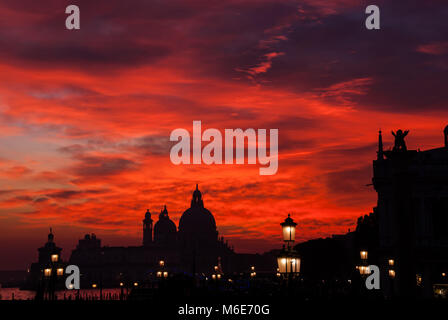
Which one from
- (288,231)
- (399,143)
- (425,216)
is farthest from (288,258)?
(425,216)

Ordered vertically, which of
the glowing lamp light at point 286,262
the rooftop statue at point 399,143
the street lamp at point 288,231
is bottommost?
the glowing lamp light at point 286,262

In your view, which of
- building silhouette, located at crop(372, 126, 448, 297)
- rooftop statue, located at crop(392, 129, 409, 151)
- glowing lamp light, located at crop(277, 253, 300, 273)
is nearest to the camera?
rooftop statue, located at crop(392, 129, 409, 151)

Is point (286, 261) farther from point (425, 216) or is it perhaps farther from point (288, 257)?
point (425, 216)

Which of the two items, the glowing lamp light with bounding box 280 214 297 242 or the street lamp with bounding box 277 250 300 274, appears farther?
the glowing lamp light with bounding box 280 214 297 242

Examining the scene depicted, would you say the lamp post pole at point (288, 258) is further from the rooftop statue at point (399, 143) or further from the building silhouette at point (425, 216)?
the building silhouette at point (425, 216)

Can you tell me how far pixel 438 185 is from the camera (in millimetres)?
56781

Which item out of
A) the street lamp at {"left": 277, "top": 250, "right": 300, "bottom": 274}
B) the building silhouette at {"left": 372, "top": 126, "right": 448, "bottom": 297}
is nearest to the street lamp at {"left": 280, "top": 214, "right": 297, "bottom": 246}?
the street lamp at {"left": 277, "top": 250, "right": 300, "bottom": 274}

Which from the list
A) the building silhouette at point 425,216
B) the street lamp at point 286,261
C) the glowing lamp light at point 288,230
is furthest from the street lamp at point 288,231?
the building silhouette at point 425,216

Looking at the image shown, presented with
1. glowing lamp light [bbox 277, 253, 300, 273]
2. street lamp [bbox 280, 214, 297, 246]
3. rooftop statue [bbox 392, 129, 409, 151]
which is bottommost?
glowing lamp light [bbox 277, 253, 300, 273]

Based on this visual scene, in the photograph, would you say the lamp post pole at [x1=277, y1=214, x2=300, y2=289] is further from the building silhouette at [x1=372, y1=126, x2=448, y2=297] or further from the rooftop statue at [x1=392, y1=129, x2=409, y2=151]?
the building silhouette at [x1=372, y1=126, x2=448, y2=297]

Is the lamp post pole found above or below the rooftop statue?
below
